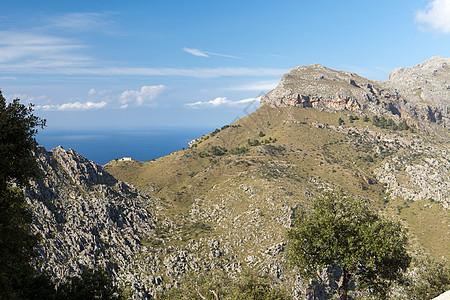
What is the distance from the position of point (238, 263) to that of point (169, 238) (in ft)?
103

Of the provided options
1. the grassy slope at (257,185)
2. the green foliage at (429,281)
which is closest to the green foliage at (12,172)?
the green foliage at (429,281)

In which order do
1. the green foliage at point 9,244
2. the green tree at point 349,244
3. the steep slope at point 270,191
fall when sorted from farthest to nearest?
the steep slope at point 270,191
the green tree at point 349,244
the green foliage at point 9,244

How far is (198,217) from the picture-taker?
12481 centimetres

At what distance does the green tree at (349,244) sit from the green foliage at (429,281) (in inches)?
474

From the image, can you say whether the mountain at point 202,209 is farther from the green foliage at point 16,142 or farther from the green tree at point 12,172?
the green foliage at point 16,142

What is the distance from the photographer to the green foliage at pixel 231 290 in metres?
34.7

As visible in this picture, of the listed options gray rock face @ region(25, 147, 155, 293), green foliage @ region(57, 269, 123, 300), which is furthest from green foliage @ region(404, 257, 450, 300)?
gray rock face @ region(25, 147, 155, 293)

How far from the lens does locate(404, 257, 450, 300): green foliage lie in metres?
37.3

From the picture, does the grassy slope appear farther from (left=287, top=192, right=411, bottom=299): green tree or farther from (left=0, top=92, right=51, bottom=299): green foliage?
(left=0, top=92, right=51, bottom=299): green foliage

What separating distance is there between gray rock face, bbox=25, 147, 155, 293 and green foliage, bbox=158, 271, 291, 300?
5127cm

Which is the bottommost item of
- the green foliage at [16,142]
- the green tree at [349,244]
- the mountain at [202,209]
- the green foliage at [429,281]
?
the mountain at [202,209]

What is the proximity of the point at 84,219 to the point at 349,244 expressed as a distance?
98.7 metres

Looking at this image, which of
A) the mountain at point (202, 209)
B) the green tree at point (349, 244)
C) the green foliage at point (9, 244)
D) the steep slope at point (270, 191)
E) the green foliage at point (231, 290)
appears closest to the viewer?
the green foliage at point (9, 244)

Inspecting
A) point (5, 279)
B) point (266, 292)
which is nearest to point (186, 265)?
point (266, 292)
